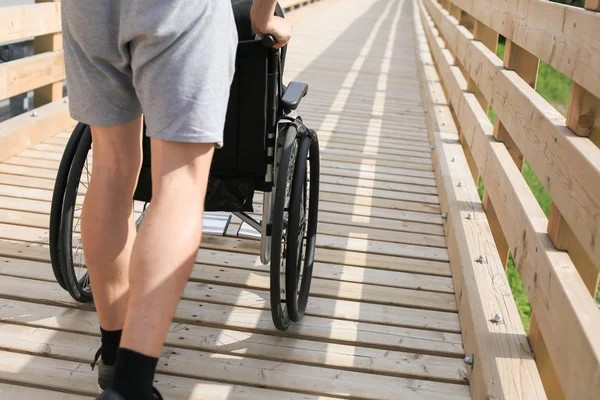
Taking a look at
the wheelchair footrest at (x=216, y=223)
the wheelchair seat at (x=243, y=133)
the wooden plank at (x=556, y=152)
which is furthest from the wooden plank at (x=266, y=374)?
the wheelchair footrest at (x=216, y=223)

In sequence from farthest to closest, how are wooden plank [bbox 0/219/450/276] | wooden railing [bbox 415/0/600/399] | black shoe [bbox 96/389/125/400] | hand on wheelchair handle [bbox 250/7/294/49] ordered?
wooden plank [bbox 0/219/450/276] < hand on wheelchair handle [bbox 250/7/294/49] < wooden railing [bbox 415/0/600/399] < black shoe [bbox 96/389/125/400]

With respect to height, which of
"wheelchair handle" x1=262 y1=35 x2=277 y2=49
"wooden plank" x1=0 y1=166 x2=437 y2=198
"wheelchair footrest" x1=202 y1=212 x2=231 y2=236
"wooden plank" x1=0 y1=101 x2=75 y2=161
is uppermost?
"wheelchair handle" x1=262 y1=35 x2=277 y2=49

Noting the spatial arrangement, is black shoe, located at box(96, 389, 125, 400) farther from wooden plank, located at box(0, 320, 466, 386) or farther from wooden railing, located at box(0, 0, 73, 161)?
wooden railing, located at box(0, 0, 73, 161)

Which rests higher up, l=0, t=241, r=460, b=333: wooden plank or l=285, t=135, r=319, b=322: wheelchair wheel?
l=285, t=135, r=319, b=322: wheelchair wheel

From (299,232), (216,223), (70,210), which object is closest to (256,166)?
(299,232)

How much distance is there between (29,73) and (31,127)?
0.90ft

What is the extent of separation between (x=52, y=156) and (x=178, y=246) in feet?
7.86

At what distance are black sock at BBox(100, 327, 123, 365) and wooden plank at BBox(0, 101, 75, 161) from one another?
77.6 inches

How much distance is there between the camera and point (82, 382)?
1689mm

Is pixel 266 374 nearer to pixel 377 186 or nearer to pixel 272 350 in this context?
pixel 272 350

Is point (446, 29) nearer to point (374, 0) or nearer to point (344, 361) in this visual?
point (344, 361)

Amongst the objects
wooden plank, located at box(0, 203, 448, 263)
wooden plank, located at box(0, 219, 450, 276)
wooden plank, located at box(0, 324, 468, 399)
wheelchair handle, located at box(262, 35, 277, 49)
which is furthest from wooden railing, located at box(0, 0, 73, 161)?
wheelchair handle, located at box(262, 35, 277, 49)

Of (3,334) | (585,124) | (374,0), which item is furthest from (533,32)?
(374,0)

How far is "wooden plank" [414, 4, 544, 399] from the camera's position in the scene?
5.28 feet
